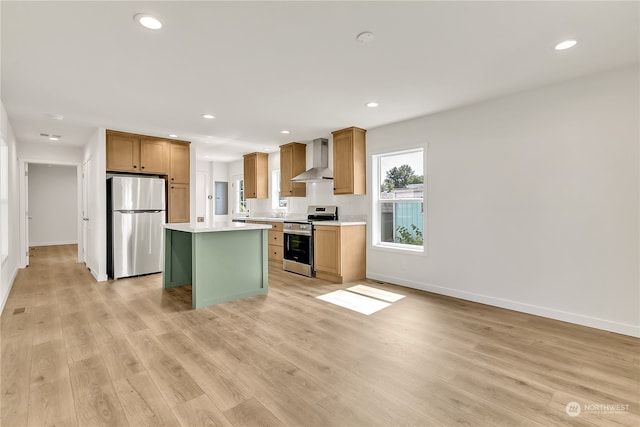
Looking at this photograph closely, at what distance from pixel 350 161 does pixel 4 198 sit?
14.8 feet

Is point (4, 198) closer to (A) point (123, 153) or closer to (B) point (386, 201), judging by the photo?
(A) point (123, 153)

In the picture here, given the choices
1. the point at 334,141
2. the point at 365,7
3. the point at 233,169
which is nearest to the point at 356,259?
the point at 334,141

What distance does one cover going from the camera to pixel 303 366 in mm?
2223

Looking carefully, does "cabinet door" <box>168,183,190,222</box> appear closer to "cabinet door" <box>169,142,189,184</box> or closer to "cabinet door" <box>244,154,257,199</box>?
"cabinet door" <box>169,142,189,184</box>

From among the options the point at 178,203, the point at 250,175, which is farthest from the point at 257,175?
the point at 178,203

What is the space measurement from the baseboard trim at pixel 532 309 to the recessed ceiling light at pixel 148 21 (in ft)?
13.1

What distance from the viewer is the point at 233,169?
879 centimetres

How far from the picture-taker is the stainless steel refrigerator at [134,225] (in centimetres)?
481

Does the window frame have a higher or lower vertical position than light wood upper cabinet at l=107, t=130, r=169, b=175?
lower

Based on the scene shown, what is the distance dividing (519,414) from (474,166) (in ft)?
8.97

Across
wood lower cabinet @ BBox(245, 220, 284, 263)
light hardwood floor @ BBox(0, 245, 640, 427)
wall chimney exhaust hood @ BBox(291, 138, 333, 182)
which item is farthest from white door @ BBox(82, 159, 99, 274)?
wall chimney exhaust hood @ BBox(291, 138, 333, 182)

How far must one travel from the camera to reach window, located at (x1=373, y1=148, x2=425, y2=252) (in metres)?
4.44

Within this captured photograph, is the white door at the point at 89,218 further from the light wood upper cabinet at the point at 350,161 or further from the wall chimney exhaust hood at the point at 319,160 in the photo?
the light wood upper cabinet at the point at 350,161

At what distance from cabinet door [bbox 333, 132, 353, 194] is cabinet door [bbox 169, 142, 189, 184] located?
280 cm
